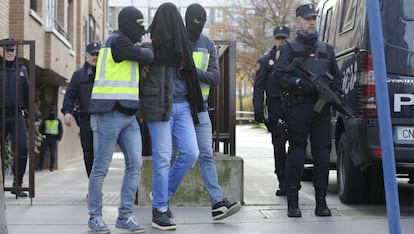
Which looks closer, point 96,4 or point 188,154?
point 188,154

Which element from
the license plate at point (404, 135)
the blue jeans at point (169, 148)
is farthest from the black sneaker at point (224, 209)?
the license plate at point (404, 135)

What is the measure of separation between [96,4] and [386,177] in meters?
25.5

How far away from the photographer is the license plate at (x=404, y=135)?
6.35 m

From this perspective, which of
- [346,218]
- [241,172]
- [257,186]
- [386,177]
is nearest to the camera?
[386,177]

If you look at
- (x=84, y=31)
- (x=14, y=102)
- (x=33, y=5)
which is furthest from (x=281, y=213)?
(x=84, y=31)

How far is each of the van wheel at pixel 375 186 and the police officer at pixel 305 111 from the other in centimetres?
112

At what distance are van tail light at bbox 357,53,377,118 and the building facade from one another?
23.4 feet

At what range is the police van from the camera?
20.8 ft

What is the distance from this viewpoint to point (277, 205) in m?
7.25

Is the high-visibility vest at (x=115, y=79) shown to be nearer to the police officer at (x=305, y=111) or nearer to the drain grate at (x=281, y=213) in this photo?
the police officer at (x=305, y=111)

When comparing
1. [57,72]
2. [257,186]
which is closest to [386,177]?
[257,186]

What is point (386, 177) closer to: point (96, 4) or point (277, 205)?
point (277, 205)

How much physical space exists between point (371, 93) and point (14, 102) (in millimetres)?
4084

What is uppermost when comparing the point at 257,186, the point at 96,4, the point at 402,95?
the point at 96,4
